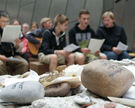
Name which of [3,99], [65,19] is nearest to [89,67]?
[3,99]

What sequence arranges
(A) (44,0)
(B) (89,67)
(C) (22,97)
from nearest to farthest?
1. (C) (22,97)
2. (B) (89,67)
3. (A) (44,0)

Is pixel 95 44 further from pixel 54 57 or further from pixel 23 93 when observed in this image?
pixel 23 93

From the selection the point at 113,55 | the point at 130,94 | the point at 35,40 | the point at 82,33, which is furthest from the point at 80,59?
the point at 130,94

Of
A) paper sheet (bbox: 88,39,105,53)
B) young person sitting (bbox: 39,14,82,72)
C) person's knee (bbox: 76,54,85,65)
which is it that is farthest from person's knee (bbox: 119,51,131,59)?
young person sitting (bbox: 39,14,82,72)

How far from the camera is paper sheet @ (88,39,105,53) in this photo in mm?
4227

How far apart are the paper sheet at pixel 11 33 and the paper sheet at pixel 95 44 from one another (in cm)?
135

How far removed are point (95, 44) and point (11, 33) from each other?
155 centimetres

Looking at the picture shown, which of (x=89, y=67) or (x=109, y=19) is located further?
(x=109, y=19)

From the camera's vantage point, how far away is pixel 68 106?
167 centimetres

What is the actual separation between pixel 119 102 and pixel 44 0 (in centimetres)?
1032

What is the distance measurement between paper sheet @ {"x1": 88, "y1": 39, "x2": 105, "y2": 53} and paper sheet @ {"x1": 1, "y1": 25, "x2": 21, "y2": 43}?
1.35 meters

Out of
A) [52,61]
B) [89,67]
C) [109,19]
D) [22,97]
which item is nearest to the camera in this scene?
[22,97]

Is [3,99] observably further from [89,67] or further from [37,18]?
[37,18]

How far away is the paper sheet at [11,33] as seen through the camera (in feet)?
11.8
